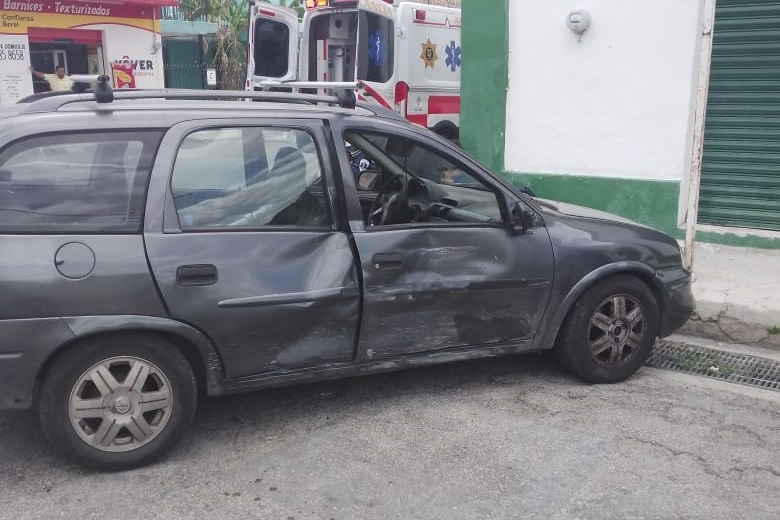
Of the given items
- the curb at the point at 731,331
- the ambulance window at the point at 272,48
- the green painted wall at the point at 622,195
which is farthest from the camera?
the ambulance window at the point at 272,48

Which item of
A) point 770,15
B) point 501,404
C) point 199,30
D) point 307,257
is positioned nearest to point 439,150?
point 307,257

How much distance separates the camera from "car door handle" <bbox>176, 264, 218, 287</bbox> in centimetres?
346

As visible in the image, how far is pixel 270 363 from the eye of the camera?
12.3 feet

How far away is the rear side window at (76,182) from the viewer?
10.8 feet

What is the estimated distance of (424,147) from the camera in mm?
4199

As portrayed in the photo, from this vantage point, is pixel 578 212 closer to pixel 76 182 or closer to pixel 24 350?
pixel 76 182

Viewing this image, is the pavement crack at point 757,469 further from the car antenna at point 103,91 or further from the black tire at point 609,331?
the car antenna at point 103,91

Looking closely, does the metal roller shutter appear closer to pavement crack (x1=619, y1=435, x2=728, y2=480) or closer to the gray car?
the gray car

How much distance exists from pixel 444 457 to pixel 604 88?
15.6 feet

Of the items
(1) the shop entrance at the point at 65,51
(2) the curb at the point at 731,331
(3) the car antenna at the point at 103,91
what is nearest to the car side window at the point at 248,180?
(3) the car antenna at the point at 103,91

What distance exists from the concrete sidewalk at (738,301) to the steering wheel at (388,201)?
8.51ft

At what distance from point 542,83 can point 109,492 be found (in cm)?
582

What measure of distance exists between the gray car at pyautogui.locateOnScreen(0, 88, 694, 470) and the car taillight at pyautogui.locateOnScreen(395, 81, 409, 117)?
7.06m

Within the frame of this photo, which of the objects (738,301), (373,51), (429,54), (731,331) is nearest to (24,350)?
(731,331)
